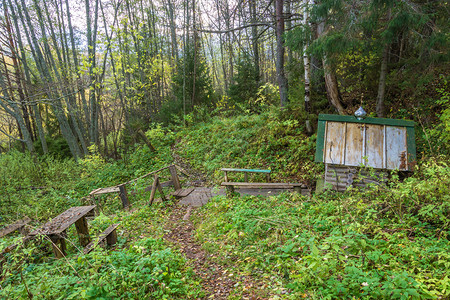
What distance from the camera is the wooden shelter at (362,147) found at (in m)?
6.15

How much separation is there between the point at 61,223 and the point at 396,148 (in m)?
7.95

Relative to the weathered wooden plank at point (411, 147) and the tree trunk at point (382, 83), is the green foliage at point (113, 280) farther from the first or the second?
the tree trunk at point (382, 83)

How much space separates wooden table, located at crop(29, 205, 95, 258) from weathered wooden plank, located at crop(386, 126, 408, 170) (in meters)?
7.37

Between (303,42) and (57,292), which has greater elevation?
(303,42)

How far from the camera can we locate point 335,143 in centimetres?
664

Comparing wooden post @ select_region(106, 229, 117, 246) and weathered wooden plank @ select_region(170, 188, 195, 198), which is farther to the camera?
weathered wooden plank @ select_region(170, 188, 195, 198)

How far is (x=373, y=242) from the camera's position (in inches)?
145

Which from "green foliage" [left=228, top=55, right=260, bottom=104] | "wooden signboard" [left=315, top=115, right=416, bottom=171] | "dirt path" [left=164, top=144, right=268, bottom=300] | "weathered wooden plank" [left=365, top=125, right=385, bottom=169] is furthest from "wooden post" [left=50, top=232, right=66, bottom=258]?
"green foliage" [left=228, top=55, right=260, bottom=104]

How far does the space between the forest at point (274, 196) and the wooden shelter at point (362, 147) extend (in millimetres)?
458

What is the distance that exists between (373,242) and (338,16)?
19.5 feet

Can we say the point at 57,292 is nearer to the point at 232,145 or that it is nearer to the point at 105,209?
the point at 105,209

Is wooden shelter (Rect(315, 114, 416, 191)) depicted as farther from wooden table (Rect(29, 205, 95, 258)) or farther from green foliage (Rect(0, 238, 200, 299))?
wooden table (Rect(29, 205, 95, 258))

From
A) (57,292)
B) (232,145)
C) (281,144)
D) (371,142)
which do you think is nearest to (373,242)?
(371,142)

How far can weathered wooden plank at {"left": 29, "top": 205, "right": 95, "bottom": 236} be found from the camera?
4.41 metres
